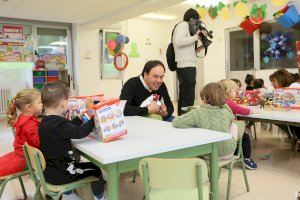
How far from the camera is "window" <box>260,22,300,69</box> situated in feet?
22.2

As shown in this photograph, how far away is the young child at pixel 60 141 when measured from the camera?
1596mm

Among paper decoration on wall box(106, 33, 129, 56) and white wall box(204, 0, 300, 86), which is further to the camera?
white wall box(204, 0, 300, 86)

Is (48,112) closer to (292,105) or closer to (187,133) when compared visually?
(187,133)

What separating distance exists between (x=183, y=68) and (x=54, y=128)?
215 cm

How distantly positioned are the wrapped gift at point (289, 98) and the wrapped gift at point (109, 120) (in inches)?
73.4

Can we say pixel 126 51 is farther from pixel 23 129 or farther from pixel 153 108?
pixel 23 129

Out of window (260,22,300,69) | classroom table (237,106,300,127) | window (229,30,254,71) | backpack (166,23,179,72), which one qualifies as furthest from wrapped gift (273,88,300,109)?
window (229,30,254,71)

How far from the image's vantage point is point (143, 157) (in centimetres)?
139

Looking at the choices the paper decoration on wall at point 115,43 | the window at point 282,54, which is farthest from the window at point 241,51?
the paper decoration on wall at point 115,43

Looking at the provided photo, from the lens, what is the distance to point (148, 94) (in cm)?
279

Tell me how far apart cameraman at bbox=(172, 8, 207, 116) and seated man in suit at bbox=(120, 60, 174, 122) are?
1.97 ft

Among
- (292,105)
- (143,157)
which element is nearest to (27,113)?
(143,157)

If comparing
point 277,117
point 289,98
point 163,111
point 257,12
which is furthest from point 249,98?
point 257,12

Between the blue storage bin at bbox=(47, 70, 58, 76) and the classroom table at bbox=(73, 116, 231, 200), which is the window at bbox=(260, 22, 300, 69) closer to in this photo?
the blue storage bin at bbox=(47, 70, 58, 76)
